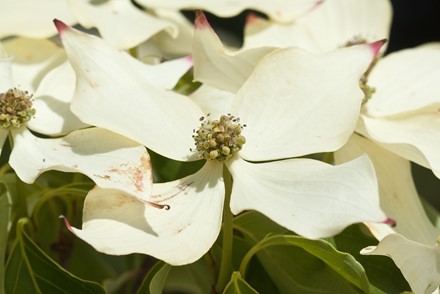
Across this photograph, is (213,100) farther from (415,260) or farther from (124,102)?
(415,260)

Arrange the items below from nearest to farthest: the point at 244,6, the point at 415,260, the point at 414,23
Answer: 1. the point at 415,260
2. the point at 244,6
3. the point at 414,23

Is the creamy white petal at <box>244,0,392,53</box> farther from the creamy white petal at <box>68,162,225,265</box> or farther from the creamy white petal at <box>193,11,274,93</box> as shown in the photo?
the creamy white petal at <box>68,162,225,265</box>

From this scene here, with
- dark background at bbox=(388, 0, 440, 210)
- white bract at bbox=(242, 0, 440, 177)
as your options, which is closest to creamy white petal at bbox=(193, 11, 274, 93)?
white bract at bbox=(242, 0, 440, 177)

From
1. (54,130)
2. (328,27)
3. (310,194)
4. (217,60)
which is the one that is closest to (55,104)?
(54,130)

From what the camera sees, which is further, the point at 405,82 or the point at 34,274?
the point at 405,82

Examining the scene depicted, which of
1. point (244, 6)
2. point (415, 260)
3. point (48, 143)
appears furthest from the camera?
point (244, 6)

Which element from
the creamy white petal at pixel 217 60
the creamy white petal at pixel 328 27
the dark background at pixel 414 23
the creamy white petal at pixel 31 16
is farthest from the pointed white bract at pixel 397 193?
the dark background at pixel 414 23

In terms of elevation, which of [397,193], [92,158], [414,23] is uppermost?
[92,158]
